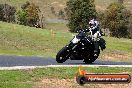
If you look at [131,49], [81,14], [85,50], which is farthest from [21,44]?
[81,14]

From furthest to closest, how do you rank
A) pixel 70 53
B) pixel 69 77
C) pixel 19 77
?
pixel 70 53, pixel 69 77, pixel 19 77

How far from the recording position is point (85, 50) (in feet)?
76.2

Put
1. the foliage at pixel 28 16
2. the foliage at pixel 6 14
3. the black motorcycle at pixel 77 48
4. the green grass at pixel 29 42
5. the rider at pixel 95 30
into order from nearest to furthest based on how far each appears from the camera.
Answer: the black motorcycle at pixel 77 48
the rider at pixel 95 30
the green grass at pixel 29 42
the foliage at pixel 28 16
the foliage at pixel 6 14

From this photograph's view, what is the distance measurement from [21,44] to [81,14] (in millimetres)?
68103

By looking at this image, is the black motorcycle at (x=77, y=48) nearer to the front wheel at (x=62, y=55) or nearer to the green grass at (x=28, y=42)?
the front wheel at (x=62, y=55)

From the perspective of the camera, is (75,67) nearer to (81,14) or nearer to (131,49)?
(131,49)

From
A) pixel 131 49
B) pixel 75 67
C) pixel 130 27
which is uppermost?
pixel 75 67

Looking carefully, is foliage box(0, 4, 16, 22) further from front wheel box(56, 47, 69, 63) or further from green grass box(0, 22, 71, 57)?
front wheel box(56, 47, 69, 63)

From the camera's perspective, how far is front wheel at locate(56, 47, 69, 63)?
2258 cm

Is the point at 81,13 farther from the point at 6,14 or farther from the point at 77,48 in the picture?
the point at 77,48

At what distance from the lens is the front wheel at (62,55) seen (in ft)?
74.1

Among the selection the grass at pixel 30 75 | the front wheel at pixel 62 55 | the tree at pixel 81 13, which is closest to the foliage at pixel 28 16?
the tree at pixel 81 13

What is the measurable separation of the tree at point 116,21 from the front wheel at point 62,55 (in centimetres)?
10082

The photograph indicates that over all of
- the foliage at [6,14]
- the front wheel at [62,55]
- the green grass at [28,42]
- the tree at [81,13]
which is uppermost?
the front wheel at [62,55]
